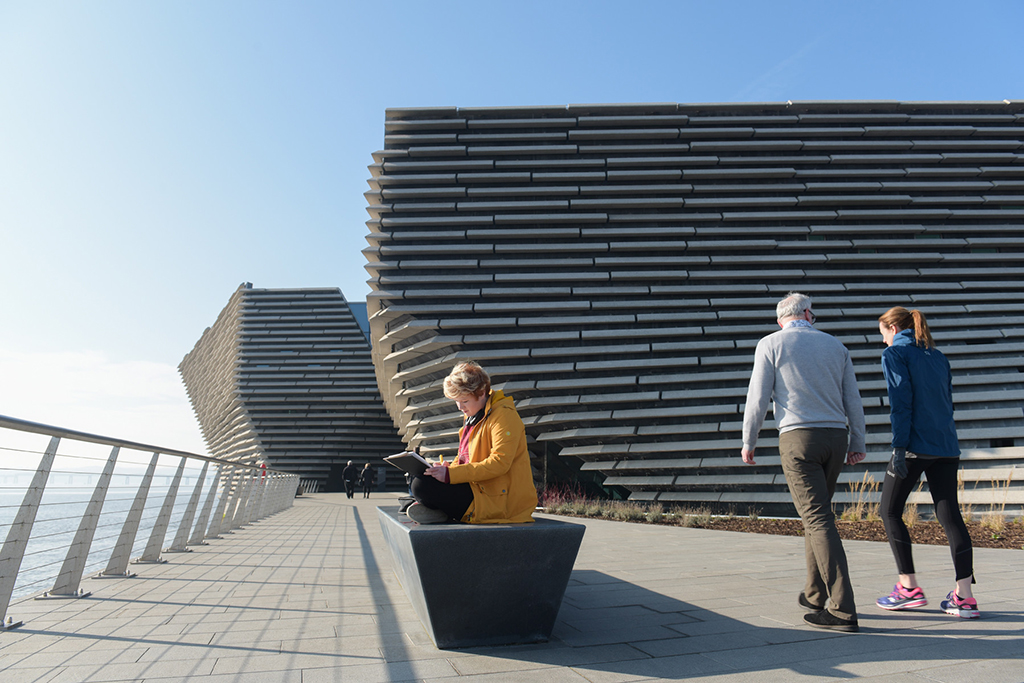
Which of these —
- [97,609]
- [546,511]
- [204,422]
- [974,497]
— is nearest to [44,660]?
[97,609]

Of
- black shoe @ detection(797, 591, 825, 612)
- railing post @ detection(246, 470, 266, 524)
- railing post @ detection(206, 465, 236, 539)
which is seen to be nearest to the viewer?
black shoe @ detection(797, 591, 825, 612)

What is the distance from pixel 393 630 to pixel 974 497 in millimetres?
12512

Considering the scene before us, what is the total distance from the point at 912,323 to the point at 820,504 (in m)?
1.44

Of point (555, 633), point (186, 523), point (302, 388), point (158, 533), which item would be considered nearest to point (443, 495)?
point (555, 633)

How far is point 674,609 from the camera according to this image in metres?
4.07

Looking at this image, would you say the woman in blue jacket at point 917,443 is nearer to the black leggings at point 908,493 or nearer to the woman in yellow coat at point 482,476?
the black leggings at point 908,493

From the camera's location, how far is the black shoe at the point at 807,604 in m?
3.71

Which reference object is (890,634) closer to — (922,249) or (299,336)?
(922,249)

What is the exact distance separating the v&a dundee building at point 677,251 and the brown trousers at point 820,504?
35.8 feet

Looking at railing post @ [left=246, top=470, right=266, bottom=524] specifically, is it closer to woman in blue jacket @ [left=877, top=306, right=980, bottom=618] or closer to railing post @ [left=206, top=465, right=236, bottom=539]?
railing post @ [left=206, top=465, right=236, bottom=539]

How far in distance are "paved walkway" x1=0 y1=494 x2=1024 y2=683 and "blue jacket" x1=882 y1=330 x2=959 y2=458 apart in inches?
40.2

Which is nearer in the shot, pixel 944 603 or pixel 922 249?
pixel 944 603

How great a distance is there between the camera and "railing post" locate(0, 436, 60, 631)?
347 cm

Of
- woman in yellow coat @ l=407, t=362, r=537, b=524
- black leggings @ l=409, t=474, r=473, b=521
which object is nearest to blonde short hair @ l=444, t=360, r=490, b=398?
woman in yellow coat @ l=407, t=362, r=537, b=524
